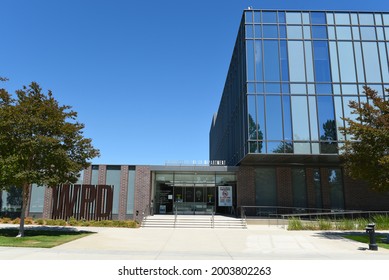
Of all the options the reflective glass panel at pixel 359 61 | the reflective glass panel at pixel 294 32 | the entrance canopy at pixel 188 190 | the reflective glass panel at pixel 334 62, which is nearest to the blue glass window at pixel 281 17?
the reflective glass panel at pixel 294 32

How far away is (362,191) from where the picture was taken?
2527 cm

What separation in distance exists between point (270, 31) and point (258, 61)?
276 centimetres

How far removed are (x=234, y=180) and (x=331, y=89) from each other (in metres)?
10.4

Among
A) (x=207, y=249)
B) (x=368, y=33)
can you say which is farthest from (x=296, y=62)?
(x=207, y=249)

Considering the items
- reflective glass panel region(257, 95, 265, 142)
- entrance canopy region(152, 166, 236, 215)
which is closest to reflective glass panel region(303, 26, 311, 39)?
reflective glass panel region(257, 95, 265, 142)

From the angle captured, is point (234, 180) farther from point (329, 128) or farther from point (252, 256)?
point (252, 256)

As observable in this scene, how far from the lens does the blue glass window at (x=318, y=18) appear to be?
2475 centimetres

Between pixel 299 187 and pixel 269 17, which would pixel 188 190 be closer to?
pixel 299 187

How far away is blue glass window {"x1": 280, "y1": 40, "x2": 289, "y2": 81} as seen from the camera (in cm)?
2347

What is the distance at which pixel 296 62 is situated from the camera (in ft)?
77.9

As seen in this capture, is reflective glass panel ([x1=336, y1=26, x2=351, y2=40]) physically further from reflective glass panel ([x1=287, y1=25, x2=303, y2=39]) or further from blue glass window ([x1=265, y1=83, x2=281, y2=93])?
blue glass window ([x1=265, y1=83, x2=281, y2=93])

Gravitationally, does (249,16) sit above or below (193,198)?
above

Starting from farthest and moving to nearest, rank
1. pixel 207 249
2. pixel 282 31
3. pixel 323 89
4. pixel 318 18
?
pixel 318 18 → pixel 282 31 → pixel 323 89 → pixel 207 249

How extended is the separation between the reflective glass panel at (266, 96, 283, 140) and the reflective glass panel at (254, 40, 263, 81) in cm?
177
